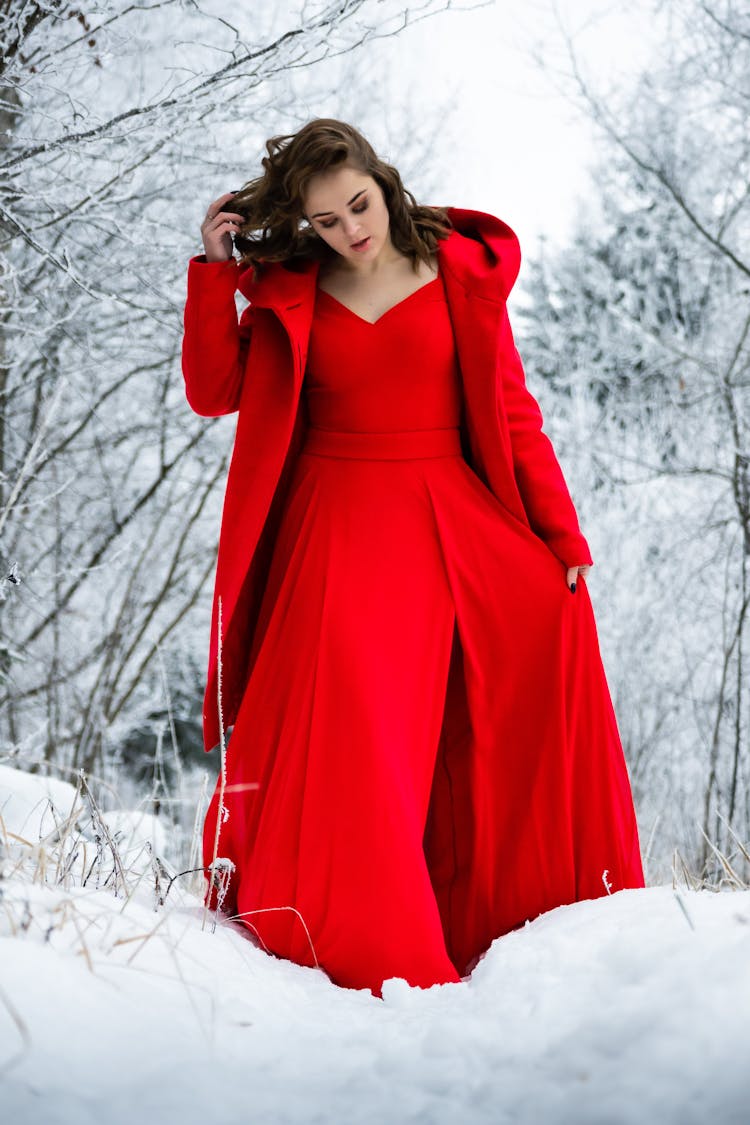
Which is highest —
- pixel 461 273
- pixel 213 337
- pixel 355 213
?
pixel 355 213

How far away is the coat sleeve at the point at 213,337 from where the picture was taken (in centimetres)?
223

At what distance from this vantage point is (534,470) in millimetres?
2443

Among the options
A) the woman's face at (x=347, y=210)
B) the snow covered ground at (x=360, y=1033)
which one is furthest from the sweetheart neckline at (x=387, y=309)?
the snow covered ground at (x=360, y=1033)

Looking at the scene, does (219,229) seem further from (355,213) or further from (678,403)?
(678,403)

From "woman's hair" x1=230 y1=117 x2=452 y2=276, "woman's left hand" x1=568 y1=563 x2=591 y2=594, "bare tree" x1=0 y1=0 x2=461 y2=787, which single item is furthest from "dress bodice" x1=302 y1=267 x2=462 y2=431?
"bare tree" x1=0 y1=0 x2=461 y2=787

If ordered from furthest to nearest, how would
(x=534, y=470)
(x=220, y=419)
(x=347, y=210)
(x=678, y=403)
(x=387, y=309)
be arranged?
(x=678, y=403)
(x=220, y=419)
(x=534, y=470)
(x=387, y=309)
(x=347, y=210)

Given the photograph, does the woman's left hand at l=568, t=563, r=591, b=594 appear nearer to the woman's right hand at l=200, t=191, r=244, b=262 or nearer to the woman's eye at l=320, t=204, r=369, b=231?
Answer: the woman's eye at l=320, t=204, r=369, b=231

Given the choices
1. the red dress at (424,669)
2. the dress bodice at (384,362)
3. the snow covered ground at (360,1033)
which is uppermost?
the dress bodice at (384,362)

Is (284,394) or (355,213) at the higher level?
(355,213)

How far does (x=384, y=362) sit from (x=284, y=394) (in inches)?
8.9

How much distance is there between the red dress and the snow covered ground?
54 centimetres

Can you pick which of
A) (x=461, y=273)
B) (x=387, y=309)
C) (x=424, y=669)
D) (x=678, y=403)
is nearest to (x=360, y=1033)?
(x=424, y=669)

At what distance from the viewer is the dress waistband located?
2.34 meters

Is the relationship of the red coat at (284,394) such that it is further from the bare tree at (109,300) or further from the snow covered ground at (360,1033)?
the snow covered ground at (360,1033)
